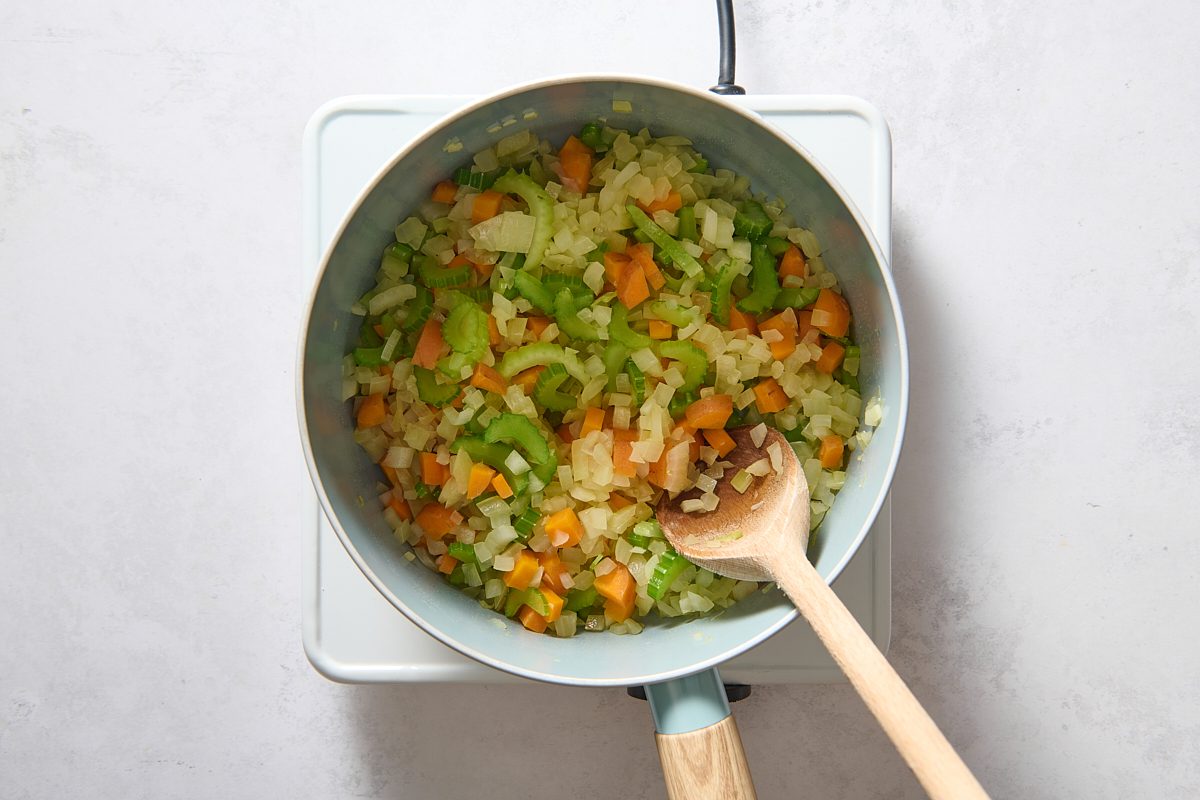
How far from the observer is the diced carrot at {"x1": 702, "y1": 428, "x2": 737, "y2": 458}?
121 centimetres

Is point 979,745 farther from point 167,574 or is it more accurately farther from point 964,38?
point 167,574

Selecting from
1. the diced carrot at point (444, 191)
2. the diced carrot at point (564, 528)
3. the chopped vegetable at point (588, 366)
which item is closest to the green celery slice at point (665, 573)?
the chopped vegetable at point (588, 366)

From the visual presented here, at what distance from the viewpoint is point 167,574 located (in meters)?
1.52

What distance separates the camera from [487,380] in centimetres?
120

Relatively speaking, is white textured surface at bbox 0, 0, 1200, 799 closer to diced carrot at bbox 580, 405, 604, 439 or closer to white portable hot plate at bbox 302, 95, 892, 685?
white portable hot plate at bbox 302, 95, 892, 685

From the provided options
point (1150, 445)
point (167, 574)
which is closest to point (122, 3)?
point (167, 574)

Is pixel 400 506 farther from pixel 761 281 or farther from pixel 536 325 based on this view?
pixel 761 281

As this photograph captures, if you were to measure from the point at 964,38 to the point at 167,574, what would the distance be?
1.54 meters

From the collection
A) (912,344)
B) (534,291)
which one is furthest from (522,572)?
(912,344)

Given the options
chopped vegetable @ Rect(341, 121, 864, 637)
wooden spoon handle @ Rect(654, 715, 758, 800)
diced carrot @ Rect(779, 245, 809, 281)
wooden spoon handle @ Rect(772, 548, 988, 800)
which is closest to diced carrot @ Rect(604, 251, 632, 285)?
chopped vegetable @ Rect(341, 121, 864, 637)

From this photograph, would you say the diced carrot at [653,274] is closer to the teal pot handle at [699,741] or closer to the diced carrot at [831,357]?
the diced carrot at [831,357]

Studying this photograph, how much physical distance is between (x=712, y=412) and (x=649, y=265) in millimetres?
211

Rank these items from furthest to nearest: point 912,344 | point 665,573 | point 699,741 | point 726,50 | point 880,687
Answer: point 912,344 < point 726,50 < point 665,573 < point 699,741 < point 880,687

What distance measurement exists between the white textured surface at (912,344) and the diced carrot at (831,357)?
1.03 feet
